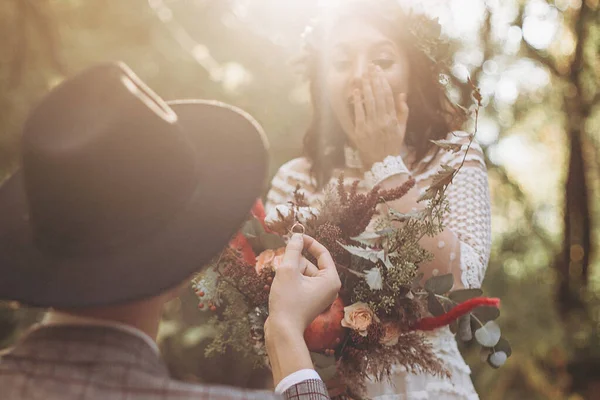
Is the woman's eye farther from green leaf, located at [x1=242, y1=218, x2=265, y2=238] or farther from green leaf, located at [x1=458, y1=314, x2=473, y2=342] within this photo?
green leaf, located at [x1=458, y1=314, x2=473, y2=342]

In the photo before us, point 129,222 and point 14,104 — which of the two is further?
point 14,104

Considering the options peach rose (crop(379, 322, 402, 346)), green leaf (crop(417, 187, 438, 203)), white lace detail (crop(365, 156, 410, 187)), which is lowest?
peach rose (crop(379, 322, 402, 346))

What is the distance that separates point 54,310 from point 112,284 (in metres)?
0.18

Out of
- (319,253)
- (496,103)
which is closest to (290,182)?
(319,253)

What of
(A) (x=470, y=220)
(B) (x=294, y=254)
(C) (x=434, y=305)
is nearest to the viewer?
(B) (x=294, y=254)

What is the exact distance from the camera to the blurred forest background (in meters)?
4.27

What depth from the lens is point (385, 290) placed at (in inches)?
58.1

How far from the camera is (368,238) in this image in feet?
4.85

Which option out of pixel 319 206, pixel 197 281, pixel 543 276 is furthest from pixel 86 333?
pixel 543 276

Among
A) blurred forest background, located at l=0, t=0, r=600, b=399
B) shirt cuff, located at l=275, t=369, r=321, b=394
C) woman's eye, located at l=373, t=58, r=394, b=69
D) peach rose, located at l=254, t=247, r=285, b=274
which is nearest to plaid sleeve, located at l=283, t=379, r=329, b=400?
shirt cuff, located at l=275, t=369, r=321, b=394

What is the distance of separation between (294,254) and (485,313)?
0.63 metres

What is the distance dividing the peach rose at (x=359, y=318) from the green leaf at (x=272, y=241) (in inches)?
10.2

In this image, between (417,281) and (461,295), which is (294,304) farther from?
(461,295)

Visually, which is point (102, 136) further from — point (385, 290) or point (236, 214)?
point (385, 290)
